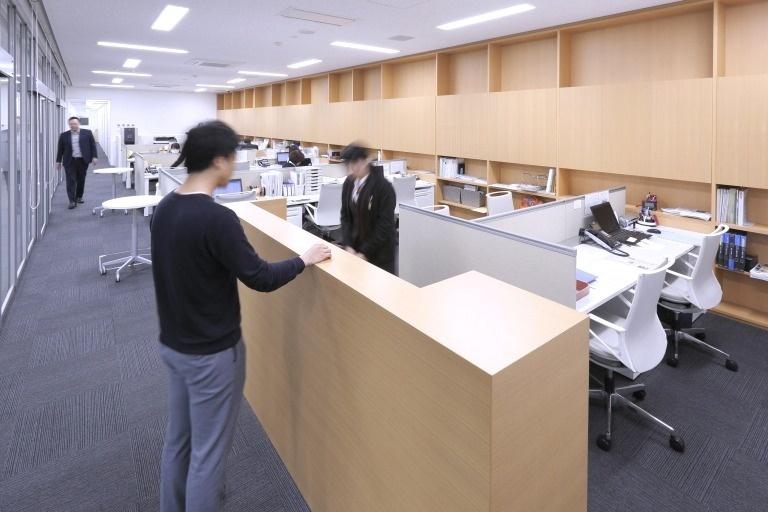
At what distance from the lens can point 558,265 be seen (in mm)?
2160

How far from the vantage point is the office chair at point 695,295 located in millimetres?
3018

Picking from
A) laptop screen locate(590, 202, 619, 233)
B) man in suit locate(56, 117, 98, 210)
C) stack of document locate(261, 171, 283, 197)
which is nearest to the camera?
laptop screen locate(590, 202, 619, 233)

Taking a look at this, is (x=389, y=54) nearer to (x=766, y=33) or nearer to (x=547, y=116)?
(x=547, y=116)

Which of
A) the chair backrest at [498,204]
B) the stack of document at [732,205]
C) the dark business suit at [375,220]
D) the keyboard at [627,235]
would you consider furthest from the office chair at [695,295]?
the dark business suit at [375,220]

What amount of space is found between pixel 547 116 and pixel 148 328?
4609 mm

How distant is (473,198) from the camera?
6.51 m

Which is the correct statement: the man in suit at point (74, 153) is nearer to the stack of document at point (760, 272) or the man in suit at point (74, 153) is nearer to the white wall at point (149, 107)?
the white wall at point (149, 107)

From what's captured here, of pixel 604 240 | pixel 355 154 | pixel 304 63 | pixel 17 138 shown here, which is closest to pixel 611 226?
pixel 604 240

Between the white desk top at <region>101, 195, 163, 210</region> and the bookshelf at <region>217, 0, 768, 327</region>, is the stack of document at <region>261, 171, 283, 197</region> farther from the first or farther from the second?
the bookshelf at <region>217, 0, 768, 327</region>

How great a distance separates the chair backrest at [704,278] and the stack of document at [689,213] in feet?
3.83

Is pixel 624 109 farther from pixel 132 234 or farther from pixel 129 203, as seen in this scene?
pixel 132 234

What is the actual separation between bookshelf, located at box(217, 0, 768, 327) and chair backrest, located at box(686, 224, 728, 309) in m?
1.14

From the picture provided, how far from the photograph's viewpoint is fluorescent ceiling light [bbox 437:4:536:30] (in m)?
4.46

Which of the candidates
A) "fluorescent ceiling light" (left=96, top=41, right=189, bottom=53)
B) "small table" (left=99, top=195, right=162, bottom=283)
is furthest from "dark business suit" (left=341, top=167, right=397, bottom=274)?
"fluorescent ceiling light" (left=96, top=41, right=189, bottom=53)
